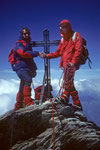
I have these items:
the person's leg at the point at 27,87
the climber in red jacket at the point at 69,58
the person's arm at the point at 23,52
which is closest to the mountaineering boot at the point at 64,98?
the climber in red jacket at the point at 69,58

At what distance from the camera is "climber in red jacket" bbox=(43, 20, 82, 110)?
673cm

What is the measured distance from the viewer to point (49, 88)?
823cm

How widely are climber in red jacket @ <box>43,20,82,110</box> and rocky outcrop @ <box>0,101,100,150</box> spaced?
688 millimetres

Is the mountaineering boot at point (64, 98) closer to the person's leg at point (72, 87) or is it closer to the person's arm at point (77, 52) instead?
the person's leg at point (72, 87)

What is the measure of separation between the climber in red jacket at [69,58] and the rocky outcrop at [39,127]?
0.69m

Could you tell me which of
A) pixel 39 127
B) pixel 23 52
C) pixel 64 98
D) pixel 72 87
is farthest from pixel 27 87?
pixel 72 87

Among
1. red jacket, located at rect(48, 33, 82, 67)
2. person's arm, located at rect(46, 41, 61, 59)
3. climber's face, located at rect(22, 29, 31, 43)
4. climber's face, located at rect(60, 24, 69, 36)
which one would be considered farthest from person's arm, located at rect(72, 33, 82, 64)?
climber's face, located at rect(22, 29, 31, 43)

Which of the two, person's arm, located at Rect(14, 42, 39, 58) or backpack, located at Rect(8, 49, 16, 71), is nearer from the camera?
person's arm, located at Rect(14, 42, 39, 58)

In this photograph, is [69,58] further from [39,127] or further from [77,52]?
[39,127]

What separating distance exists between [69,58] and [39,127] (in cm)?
345

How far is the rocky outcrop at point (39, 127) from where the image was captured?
522 centimetres

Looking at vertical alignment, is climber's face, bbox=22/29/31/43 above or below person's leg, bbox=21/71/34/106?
above

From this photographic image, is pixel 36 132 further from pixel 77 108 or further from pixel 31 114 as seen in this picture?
pixel 77 108

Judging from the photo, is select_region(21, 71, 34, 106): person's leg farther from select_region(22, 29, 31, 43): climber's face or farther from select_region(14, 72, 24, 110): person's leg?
select_region(22, 29, 31, 43): climber's face
